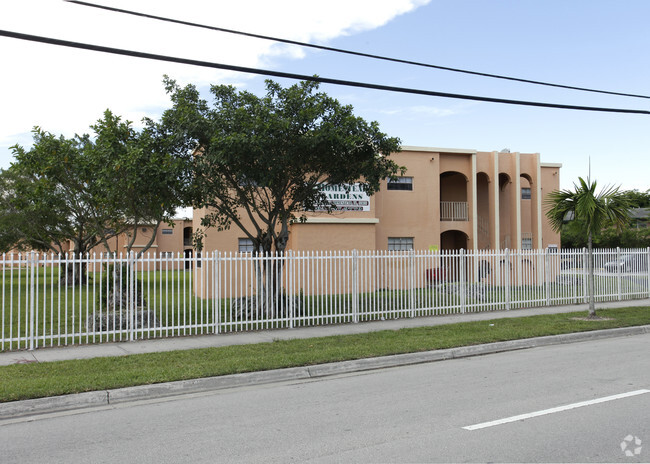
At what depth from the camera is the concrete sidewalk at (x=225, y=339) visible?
9656 millimetres

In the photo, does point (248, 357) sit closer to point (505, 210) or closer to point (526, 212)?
point (505, 210)

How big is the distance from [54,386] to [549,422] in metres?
5.98

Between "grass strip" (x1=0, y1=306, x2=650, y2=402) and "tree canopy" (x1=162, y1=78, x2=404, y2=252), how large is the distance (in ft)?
14.3

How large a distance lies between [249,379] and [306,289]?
5.02m

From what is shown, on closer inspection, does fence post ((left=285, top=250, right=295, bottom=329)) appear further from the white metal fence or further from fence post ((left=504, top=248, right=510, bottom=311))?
fence post ((left=504, top=248, right=510, bottom=311))

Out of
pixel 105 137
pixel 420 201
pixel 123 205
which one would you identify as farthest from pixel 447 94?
pixel 420 201

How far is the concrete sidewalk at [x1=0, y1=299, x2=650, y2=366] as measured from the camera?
966 centimetres

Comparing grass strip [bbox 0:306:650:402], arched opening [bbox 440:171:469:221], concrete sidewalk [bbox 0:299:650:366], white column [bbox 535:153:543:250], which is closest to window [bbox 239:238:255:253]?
concrete sidewalk [bbox 0:299:650:366]

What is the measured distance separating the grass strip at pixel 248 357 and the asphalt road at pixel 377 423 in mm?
630

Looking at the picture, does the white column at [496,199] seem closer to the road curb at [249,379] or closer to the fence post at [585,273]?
the fence post at [585,273]

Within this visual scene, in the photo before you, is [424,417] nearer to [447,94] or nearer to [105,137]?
[447,94]

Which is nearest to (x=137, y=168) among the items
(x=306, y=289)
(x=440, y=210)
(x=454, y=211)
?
(x=306, y=289)

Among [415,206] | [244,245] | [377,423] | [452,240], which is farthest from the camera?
[452,240]

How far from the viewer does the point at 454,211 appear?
27547mm
